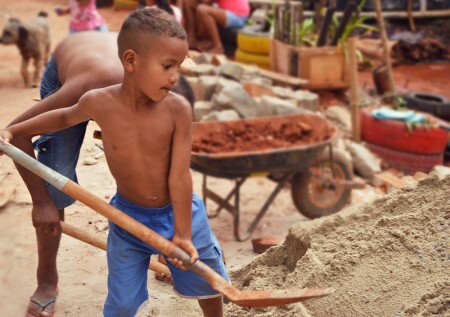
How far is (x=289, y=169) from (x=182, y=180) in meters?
3.36

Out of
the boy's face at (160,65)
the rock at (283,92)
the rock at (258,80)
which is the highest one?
the boy's face at (160,65)

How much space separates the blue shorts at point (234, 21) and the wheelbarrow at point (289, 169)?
14.1 ft

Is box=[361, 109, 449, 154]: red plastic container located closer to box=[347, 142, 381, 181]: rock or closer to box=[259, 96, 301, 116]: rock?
box=[347, 142, 381, 181]: rock

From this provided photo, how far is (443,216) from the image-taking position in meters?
3.10

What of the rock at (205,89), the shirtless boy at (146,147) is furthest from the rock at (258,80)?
the shirtless boy at (146,147)

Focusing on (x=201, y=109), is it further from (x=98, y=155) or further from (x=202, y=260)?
(x=202, y=260)

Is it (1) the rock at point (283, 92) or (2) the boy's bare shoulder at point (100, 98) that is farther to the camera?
(1) the rock at point (283, 92)

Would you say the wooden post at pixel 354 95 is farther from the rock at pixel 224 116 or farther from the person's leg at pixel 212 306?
the person's leg at pixel 212 306

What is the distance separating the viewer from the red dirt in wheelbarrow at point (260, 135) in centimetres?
587

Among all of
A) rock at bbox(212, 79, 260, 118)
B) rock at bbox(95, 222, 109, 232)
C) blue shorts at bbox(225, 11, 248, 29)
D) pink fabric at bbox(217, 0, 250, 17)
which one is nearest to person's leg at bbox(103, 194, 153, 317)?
rock at bbox(95, 222, 109, 232)

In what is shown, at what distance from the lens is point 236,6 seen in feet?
34.3

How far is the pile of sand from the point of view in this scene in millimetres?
2783

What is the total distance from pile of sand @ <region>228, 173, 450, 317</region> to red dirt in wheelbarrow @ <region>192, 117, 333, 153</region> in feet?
7.98

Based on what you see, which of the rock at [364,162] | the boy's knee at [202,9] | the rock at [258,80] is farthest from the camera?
the boy's knee at [202,9]
